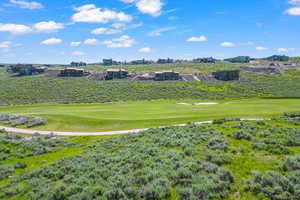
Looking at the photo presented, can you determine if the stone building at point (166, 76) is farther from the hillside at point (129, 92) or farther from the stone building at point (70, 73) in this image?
the stone building at point (70, 73)

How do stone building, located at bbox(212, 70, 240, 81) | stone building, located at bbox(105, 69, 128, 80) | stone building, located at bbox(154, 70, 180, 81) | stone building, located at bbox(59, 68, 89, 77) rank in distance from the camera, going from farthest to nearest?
stone building, located at bbox(59, 68, 89, 77), stone building, located at bbox(105, 69, 128, 80), stone building, located at bbox(154, 70, 180, 81), stone building, located at bbox(212, 70, 240, 81)

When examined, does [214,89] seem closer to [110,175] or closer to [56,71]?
[110,175]

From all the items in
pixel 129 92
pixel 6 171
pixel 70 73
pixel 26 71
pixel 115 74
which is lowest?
pixel 6 171

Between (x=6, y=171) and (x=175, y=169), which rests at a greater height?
(x=175, y=169)

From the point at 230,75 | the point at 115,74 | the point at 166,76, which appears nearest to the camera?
the point at 230,75

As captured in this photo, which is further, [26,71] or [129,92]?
[26,71]

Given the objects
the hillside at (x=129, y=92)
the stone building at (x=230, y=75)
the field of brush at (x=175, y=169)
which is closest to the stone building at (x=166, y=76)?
the hillside at (x=129, y=92)

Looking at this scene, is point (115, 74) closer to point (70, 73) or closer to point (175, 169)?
point (70, 73)

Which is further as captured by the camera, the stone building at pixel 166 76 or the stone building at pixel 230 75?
the stone building at pixel 166 76

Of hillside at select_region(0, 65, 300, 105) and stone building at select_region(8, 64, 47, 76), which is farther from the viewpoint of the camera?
stone building at select_region(8, 64, 47, 76)

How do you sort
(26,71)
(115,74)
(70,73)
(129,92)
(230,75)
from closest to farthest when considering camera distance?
(129,92) → (230,75) → (115,74) → (70,73) → (26,71)

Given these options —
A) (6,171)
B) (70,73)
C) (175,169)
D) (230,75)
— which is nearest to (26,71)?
(70,73)

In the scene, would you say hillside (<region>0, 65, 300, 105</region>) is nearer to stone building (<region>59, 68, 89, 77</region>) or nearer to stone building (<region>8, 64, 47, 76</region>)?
stone building (<region>59, 68, 89, 77</region>)

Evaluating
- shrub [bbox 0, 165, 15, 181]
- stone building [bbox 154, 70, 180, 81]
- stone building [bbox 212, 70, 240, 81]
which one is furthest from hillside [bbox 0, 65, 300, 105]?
shrub [bbox 0, 165, 15, 181]
